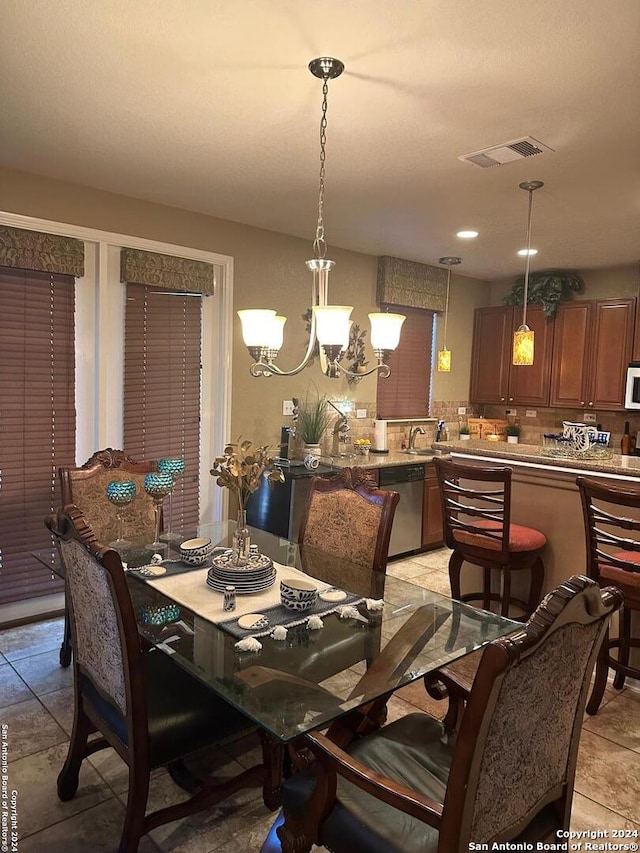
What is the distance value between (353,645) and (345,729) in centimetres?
24

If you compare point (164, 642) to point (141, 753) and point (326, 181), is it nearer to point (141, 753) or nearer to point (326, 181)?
point (141, 753)

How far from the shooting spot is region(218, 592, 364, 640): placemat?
1767 mm

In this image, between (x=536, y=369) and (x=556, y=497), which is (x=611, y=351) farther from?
(x=556, y=497)

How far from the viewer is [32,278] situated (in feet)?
10.9

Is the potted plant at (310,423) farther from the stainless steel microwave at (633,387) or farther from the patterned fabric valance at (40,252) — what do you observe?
the stainless steel microwave at (633,387)

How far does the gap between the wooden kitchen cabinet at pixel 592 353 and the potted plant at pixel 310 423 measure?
8.03 ft

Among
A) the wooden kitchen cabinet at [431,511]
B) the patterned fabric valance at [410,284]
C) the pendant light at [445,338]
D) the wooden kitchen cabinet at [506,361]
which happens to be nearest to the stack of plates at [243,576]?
the wooden kitchen cabinet at [431,511]

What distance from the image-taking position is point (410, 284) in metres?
5.30

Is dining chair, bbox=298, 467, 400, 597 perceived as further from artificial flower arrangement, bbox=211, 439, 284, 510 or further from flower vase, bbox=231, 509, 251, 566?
artificial flower arrangement, bbox=211, 439, 284, 510

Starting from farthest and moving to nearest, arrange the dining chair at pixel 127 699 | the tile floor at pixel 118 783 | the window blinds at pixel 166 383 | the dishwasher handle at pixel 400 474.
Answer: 1. the dishwasher handle at pixel 400 474
2. the window blinds at pixel 166 383
3. the tile floor at pixel 118 783
4. the dining chair at pixel 127 699

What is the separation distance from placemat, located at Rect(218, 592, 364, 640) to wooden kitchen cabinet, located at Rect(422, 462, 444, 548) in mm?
2933

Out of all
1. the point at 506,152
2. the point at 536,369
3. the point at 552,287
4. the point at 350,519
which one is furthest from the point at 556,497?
the point at 552,287

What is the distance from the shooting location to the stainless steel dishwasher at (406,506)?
468 cm

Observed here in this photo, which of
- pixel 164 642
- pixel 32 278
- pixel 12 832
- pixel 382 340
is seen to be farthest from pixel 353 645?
pixel 32 278
